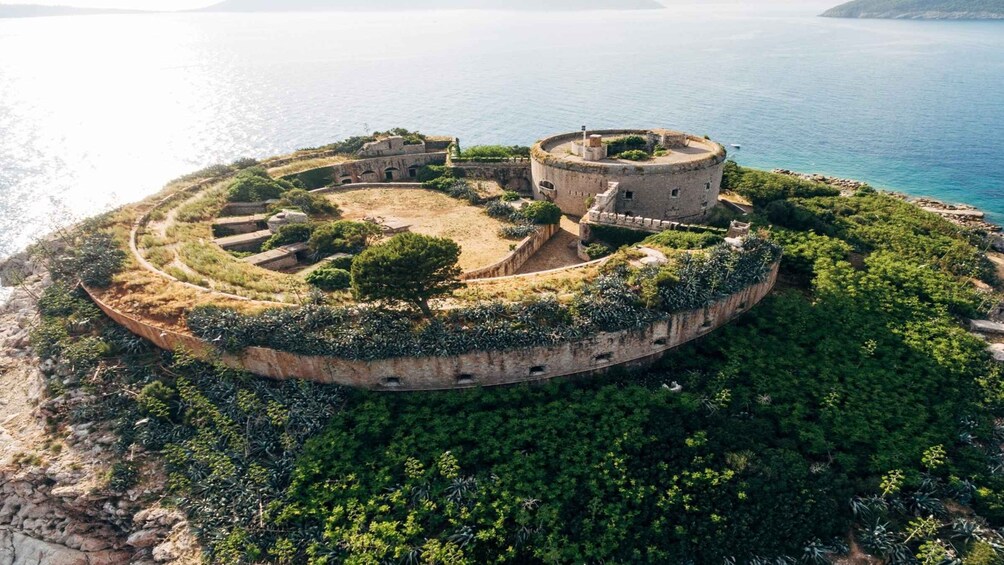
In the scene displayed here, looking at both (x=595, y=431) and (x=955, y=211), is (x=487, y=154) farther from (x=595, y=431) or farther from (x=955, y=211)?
(x=955, y=211)

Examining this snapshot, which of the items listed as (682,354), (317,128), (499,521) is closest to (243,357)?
(499,521)

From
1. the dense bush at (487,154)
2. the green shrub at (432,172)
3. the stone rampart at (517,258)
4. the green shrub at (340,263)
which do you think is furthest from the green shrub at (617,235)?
the green shrub at (432,172)

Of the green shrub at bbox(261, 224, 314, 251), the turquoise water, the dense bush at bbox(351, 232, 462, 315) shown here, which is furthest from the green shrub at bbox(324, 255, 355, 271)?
the turquoise water

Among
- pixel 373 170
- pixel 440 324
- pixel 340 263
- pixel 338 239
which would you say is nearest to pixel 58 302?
pixel 338 239

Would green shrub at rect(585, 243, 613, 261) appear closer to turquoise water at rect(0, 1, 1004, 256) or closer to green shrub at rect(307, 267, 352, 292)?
green shrub at rect(307, 267, 352, 292)

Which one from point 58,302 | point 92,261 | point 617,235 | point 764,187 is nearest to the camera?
point 58,302
